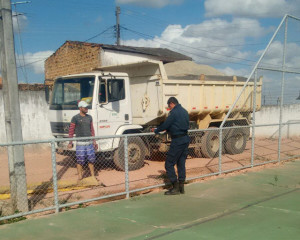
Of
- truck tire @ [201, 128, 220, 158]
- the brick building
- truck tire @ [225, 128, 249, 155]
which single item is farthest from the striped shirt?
the brick building

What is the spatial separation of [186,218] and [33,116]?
357 inches

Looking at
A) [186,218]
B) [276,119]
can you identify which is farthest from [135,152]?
[276,119]

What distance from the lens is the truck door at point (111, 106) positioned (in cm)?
796

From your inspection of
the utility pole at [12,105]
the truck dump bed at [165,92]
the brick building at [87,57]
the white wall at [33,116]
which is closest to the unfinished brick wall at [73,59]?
the brick building at [87,57]

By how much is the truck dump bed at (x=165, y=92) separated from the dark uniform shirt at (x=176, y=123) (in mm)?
2739

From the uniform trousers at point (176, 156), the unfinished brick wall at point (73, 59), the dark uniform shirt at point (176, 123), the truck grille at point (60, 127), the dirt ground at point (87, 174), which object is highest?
the unfinished brick wall at point (73, 59)

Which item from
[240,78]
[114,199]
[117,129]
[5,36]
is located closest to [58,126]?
[117,129]

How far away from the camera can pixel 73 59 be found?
642 inches

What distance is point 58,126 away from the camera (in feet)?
26.9

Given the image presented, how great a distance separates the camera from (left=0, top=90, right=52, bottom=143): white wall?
1184cm

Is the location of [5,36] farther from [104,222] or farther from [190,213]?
[190,213]

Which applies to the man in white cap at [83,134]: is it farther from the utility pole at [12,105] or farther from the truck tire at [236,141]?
the truck tire at [236,141]

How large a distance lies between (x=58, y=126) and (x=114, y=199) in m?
3.14

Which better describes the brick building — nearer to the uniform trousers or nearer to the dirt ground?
the dirt ground
